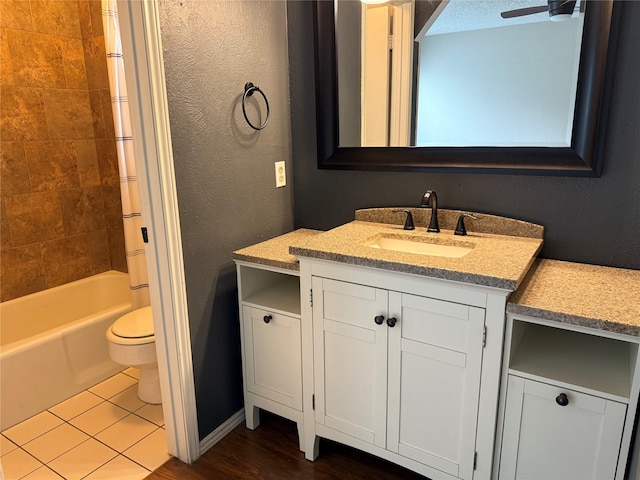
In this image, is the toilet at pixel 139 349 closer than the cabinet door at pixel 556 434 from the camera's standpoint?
No

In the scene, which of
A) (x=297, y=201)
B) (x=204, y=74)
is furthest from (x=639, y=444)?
(x=204, y=74)

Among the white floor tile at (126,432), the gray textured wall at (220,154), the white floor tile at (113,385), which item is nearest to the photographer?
the gray textured wall at (220,154)

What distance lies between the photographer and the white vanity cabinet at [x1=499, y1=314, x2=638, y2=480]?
Result: 1.26m

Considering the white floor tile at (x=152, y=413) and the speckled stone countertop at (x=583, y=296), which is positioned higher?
the speckled stone countertop at (x=583, y=296)

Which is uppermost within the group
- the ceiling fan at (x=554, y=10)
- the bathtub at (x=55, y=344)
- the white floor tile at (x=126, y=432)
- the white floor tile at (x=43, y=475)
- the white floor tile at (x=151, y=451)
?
the ceiling fan at (x=554, y=10)

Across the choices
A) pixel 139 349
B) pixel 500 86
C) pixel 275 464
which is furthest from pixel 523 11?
pixel 139 349

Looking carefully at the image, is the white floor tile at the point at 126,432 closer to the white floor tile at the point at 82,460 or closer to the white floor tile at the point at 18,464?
the white floor tile at the point at 82,460

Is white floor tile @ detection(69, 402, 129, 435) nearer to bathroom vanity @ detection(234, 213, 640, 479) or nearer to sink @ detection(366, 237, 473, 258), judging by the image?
bathroom vanity @ detection(234, 213, 640, 479)

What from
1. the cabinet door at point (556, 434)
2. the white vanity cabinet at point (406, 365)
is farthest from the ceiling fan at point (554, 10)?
the cabinet door at point (556, 434)

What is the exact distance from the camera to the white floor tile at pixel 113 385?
2396 millimetres

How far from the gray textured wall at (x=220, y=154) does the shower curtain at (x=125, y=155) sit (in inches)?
25.8

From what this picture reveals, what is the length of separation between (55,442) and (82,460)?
0.21 m

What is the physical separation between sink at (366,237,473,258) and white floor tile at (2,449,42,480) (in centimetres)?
166

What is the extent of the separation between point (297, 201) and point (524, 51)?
3.86 ft
